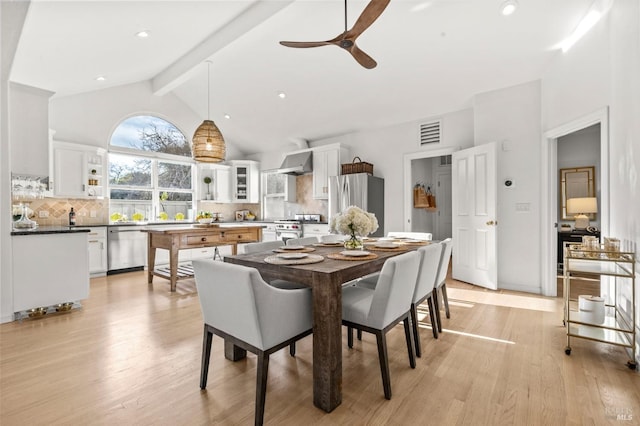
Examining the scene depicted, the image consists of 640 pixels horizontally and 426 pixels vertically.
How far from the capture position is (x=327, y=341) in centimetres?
169

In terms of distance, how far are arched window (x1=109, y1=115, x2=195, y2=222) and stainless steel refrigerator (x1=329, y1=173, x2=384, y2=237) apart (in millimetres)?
3406

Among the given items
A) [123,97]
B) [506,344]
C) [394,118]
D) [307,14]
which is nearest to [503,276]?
[506,344]

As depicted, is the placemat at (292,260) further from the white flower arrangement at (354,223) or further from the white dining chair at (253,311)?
the white flower arrangement at (354,223)

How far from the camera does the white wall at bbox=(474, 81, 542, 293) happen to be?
396 centimetres

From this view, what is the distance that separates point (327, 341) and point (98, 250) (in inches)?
197

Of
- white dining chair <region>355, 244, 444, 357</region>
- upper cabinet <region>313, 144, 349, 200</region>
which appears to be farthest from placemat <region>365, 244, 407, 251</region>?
upper cabinet <region>313, 144, 349, 200</region>

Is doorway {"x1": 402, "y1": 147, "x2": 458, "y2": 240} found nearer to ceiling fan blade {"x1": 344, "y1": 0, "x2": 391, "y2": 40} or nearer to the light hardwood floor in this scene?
the light hardwood floor

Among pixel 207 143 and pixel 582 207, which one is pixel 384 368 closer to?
pixel 207 143

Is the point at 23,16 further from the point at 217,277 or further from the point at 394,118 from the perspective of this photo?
the point at 394,118

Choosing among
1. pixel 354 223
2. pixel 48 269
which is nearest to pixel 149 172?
pixel 48 269

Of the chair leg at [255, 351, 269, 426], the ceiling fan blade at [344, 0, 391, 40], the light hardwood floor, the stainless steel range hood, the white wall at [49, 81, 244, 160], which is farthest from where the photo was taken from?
the stainless steel range hood

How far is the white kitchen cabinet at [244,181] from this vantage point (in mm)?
7517

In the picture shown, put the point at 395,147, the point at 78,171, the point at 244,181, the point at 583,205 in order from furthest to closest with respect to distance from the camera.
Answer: the point at 244,181
the point at 395,147
the point at 78,171
the point at 583,205

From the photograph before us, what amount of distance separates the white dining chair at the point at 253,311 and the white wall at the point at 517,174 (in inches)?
137
